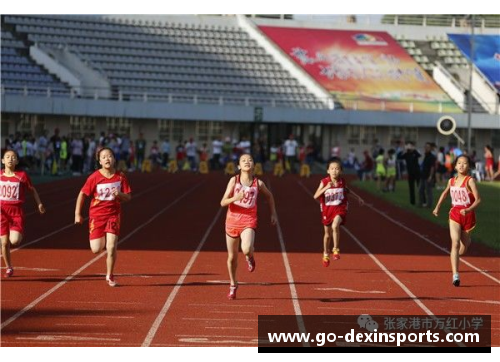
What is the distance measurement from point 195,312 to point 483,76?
56.8 m

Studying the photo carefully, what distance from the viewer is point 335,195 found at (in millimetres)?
16094

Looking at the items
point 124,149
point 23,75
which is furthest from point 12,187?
point 23,75

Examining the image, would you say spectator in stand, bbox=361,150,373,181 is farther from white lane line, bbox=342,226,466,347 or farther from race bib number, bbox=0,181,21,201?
race bib number, bbox=0,181,21,201

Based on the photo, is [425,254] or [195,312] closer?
[195,312]

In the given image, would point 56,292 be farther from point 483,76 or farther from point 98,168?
point 483,76

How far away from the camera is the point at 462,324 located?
10.9 metres

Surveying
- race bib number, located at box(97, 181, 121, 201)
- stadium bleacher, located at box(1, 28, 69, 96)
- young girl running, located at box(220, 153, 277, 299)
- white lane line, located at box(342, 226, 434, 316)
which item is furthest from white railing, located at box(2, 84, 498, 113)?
young girl running, located at box(220, 153, 277, 299)

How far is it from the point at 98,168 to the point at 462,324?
4.83 m

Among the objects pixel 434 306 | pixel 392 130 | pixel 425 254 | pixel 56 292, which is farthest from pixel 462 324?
pixel 392 130

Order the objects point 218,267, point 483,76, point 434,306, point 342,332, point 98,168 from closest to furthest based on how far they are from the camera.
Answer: point 342,332 < point 434,306 < point 98,168 < point 218,267 < point 483,76

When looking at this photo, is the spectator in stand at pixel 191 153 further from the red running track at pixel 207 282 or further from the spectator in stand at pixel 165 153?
the red running track at pixel 207 282

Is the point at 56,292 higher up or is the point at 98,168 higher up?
the point at 98,168

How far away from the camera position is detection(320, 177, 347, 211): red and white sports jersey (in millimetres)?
15969

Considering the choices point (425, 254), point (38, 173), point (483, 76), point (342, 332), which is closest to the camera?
point (342, 332)
